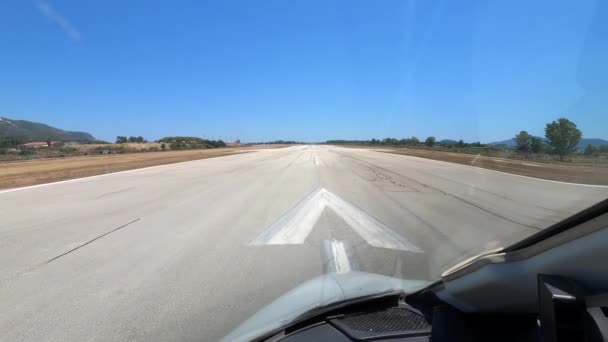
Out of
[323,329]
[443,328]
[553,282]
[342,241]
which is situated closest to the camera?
[553,282]

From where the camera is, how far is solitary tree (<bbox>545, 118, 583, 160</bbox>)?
1767 mm

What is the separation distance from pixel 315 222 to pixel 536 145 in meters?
6.04

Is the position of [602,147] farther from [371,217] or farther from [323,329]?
[371,217]

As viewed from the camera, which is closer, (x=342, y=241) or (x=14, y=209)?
(x=342, y=241)

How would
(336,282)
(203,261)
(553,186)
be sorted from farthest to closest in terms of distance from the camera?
1. (203,261)
2. (336,282)
3. (553,186)

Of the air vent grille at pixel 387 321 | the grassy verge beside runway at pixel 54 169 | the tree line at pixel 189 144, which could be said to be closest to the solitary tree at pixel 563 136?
the air vent grille at pixel 387 321

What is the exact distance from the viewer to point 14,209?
413 inches

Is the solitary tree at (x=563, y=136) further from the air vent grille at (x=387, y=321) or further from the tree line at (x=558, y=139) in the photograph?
the air vent grille at (x=387, y=321)

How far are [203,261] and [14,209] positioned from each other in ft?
27.4

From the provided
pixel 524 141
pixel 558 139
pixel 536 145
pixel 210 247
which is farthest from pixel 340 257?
pixel 558 139

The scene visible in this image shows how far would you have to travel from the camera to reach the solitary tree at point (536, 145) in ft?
6.89

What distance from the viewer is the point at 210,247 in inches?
240

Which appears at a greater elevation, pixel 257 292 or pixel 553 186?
pixel 553 186

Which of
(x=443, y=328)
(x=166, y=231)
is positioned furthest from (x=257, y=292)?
(x=166, y=231)
